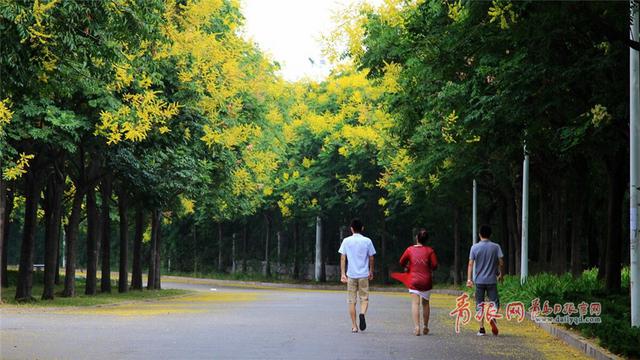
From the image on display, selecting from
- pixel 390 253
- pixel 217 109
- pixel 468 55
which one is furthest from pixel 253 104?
pixel 390 253

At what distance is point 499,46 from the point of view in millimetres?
19141

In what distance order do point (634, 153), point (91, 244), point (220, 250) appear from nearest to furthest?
point (634, 153), point (91, 244), point (220, 250)

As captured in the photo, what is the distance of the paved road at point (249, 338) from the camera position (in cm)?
1386

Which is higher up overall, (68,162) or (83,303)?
(68,162)

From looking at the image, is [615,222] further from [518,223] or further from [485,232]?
[518,223]

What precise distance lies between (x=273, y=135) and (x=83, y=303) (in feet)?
53.5

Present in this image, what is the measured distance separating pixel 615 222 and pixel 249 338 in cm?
948

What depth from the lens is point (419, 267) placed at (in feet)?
57.5

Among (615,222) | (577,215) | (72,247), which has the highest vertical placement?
(577,215)

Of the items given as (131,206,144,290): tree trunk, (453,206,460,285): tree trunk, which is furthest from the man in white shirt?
(453,206,460,285): tree trunk

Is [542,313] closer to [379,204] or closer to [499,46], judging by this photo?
[499,46]

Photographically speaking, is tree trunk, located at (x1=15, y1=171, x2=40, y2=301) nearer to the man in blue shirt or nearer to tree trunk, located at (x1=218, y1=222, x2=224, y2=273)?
the man in blue shirt

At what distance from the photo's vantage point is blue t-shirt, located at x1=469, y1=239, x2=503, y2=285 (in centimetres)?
1756

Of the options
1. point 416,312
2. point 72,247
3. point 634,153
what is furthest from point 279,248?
point 634,153
